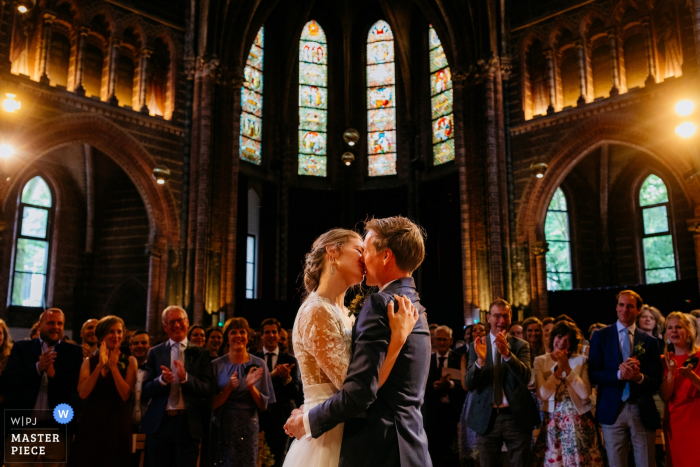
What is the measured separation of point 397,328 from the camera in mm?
2332

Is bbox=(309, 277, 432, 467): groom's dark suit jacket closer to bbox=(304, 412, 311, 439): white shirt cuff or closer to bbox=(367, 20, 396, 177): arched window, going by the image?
bbox=(304, 412, 311, 439): white shirt cuff

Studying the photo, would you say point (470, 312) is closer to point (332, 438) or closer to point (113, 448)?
point (113, 448)

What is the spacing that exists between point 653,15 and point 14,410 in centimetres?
1509

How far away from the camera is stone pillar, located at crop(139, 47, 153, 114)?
15.7m

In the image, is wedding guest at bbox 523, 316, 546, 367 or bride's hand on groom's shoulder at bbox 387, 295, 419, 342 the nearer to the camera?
bride's hand on groom's shoulder at bbox 387, 295, 419, 342

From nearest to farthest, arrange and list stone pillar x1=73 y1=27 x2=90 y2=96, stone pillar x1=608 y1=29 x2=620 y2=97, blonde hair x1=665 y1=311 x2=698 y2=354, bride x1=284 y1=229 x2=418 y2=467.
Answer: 1. bride x1=284 y1=229 x2=418 y2=467
2. blonde hair x1=665 y1=311 x2=698 y2=354
3. stone pillar x1=73 y1=27 x2=90 y2=96
4. stone pillar x1=608 y1=29 x2=620 y2=97

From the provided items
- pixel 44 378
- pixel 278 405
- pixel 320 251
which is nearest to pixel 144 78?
pixel 278 405

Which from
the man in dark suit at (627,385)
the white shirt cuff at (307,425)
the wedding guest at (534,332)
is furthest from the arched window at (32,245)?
the white shirt cuff at (307,425)

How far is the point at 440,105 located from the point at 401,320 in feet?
58.3

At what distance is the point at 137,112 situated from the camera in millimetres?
15430

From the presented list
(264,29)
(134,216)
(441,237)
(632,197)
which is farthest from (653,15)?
(134,216)

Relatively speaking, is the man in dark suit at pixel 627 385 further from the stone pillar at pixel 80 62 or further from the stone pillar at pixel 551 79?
the stone pillar at pixel 80 62

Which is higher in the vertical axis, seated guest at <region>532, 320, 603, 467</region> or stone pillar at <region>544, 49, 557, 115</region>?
stone pillar at <region>544, 49, 557, 115</region>

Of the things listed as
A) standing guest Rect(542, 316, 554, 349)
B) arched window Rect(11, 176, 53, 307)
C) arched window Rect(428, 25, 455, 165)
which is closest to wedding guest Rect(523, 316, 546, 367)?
standing guest Rect(542, 316, 554, 349)
